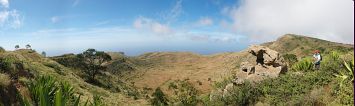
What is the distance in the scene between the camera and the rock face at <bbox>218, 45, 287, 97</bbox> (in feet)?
71.8

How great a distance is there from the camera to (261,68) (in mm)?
23453

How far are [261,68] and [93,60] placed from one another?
35461 mm

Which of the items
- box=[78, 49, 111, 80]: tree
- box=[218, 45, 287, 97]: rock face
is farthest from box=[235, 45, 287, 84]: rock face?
box=[78, 49, 111, 80]: tree

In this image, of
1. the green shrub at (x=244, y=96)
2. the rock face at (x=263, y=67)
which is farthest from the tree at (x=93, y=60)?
the green shrub at (x=244, y=96)

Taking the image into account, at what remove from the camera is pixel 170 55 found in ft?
379

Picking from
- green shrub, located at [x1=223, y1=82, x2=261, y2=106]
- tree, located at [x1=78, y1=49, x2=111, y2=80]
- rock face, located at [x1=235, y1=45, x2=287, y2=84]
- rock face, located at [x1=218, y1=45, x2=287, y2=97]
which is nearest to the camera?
green shrub, located at [x1=223, y1=82, x2=261, y2=106]

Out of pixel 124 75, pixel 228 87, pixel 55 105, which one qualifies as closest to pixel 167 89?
pixel 124 75

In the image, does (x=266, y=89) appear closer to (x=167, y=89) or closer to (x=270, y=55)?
(x=270, y=55)

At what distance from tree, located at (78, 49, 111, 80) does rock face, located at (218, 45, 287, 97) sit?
107 ft

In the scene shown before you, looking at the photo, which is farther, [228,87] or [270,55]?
[270,55]

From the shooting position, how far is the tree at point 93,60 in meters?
53.5

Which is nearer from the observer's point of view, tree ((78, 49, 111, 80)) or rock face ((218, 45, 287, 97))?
rock face ((218, 45, 287, 97))

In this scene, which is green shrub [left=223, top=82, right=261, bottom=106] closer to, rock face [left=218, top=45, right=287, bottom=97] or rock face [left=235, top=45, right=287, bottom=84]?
rock face [left=218, top=45, right=287, bottom=97]

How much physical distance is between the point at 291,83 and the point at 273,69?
405 cm
